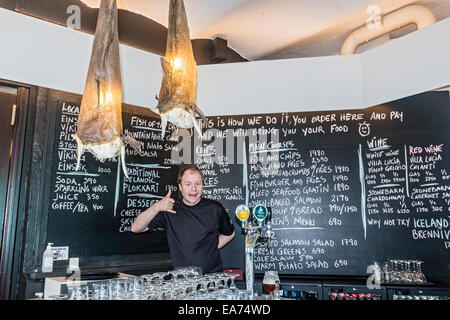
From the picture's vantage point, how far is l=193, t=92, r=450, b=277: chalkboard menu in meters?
3.38

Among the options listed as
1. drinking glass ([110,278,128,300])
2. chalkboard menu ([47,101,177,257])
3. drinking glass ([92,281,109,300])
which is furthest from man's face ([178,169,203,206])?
drinking glass ([92,281,109,300])

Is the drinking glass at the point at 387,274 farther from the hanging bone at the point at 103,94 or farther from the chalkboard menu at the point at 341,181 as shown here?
the hanging bone at the point at 103,94

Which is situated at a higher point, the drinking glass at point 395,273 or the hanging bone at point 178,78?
the hanging bone at point 178,78

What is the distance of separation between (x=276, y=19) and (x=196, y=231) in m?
2.54

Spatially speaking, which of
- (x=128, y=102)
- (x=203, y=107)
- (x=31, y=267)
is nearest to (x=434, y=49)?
(x=203, y=107)

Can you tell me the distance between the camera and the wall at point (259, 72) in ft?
10.4

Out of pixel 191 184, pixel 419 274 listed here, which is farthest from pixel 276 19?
pixel 419 274

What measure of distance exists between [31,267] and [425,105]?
3.68m

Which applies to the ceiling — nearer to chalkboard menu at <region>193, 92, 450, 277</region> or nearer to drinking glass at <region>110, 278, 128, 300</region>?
chalkboard menu at <region>193, 92, 450, 277</region>

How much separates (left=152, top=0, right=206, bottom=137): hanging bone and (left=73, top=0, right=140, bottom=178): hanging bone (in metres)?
0.24

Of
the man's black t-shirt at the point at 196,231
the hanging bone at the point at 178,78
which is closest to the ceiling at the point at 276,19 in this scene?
the hanging bone at the point at 178,78

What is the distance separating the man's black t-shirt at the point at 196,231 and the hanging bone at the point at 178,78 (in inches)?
40.7

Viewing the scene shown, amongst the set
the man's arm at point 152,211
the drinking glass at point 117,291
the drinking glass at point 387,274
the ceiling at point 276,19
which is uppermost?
the ceiling at point 276,19

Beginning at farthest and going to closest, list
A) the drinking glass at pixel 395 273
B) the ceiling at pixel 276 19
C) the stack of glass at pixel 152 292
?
the ceiling at pixel 276 19 → the drinking glass at pixel 395 273 → the stack of glass at pixel 152 292
